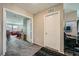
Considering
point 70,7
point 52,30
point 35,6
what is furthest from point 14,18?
point 70,7

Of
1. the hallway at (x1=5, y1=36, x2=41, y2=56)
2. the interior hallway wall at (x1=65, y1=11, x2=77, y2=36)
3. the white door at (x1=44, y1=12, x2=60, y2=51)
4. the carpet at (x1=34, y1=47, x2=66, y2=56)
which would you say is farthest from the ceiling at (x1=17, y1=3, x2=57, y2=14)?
the carpet at (x1=34, y1=47, x2=66, y2=56)

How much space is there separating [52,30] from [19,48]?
722mm

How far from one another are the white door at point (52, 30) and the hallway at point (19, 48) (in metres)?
0.25

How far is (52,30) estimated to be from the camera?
192cm

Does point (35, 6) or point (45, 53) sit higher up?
point (35, 6)

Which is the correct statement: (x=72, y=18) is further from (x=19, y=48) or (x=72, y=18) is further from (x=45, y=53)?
(x=19, y=48)

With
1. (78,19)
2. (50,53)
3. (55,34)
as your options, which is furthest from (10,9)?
(78,19)

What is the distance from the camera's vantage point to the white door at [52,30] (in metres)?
1.87

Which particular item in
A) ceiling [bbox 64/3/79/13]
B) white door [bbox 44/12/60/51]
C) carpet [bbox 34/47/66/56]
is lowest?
carpet [bbox 34/47/66/56]

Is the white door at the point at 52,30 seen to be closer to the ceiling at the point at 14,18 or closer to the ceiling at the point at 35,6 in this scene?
the ceiling at the point at 35,6

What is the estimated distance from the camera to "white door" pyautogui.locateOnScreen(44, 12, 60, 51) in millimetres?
1868

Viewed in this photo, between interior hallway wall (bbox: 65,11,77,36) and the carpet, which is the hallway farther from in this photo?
interior hallway wall (bbox: 65,11,77,36)

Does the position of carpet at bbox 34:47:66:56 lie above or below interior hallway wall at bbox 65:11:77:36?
below

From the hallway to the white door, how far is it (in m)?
0.25
